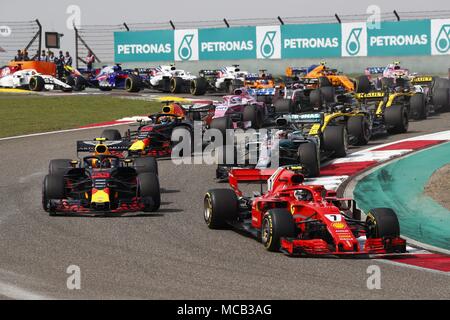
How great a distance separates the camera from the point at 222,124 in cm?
2459

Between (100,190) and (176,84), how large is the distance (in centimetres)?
2539

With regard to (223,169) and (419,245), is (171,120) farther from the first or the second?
(419,245)

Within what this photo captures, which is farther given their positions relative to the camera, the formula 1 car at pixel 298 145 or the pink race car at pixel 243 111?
the pink race car at pixel 243 111

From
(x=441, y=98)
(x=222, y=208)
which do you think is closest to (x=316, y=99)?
(x=441, y=98)

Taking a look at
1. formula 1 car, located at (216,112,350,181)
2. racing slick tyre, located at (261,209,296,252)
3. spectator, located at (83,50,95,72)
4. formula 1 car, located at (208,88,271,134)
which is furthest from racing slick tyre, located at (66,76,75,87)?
racing slick tyre, located at (261,209,296,252)

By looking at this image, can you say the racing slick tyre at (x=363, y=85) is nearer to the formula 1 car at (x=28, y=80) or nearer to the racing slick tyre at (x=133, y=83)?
the racing slick tyre at (x=133, y=83)

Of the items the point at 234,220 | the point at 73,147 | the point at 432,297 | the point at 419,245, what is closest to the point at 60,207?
the point at 234,220

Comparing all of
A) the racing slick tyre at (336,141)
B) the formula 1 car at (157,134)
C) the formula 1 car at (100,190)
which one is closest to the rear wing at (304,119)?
the racing slick tyre at (336,141)

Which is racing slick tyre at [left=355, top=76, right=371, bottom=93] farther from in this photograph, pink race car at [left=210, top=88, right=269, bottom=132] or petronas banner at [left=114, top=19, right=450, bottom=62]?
petronas banner at [left=114, top=19, right=450, bottom=62]

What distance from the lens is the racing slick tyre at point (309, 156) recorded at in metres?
19.3

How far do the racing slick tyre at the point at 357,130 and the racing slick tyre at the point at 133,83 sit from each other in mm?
18385

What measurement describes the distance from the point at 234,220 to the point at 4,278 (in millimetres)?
4179

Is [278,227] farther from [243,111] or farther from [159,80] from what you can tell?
[159,80]

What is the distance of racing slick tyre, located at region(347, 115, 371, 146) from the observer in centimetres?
2423
